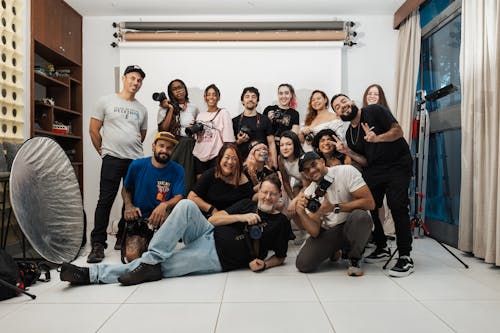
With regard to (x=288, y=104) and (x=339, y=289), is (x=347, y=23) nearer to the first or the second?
(x=288, y=104)

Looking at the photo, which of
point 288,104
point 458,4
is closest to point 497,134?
point 458,4

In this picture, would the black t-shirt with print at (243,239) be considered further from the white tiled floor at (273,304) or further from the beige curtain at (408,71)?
the beige curtain at (408,71)

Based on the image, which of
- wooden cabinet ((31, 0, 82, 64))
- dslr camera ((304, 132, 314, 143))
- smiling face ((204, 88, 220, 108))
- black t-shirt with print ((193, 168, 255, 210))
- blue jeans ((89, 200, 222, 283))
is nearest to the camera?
blue jeans ((89, 200, 222, 283))

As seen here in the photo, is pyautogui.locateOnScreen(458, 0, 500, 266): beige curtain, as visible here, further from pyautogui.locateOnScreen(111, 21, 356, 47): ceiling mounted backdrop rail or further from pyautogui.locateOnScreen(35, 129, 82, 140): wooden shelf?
pyautogui.locateOnScreen(35, 129, 82, 140): wooden shelf

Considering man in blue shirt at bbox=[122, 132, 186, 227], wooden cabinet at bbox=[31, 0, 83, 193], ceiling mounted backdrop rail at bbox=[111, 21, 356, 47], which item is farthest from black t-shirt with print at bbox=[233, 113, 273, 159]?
wooden cabinet at bbox=[31, 0, 83, 193]

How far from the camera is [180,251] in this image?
2.40 meters

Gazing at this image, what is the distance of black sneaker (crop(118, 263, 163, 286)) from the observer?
7.11ft

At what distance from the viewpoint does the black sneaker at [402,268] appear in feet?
7.82

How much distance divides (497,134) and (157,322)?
101 inches

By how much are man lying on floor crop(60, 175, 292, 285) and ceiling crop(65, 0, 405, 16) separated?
2.76 meters

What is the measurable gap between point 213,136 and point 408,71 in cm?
242

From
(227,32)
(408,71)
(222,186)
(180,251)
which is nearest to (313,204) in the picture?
(222,186)

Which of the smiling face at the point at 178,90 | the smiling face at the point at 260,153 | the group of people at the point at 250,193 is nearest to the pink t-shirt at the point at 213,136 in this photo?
the group of people at the point at 250,193

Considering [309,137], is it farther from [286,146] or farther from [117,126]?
[117,126]
